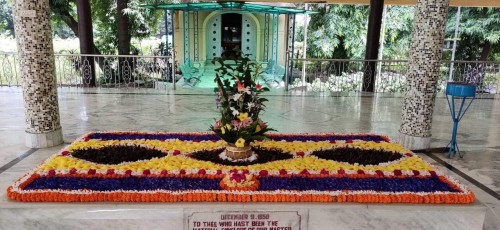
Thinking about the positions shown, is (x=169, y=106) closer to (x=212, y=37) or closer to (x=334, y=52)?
(x=212, y=37)

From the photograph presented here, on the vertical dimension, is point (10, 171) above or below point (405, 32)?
below

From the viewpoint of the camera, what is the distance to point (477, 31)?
1391 cm

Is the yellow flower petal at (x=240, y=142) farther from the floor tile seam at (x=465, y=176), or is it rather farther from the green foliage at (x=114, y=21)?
the green foliage at (x=114, y=21)

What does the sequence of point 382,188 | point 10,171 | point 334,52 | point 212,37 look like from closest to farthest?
point 382,188
point 10,171
point 212,37
point 334,52

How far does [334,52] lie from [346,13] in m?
1.70

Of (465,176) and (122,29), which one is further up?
(122,29)

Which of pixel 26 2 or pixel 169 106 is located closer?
pixel 26 2

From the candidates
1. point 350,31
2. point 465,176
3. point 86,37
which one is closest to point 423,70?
point 465,176

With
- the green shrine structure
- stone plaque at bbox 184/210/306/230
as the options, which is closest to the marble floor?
stone plaque at bbox 184/210/306/230

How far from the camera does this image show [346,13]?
15.2 metres

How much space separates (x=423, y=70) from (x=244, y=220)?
2850 mm

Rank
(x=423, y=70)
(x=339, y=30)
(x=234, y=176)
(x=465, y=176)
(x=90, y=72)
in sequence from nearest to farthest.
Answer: (x=234, y=176), (x=465, y=176), (x=423, y=70), (x=90, y=72), (x=339, y=30)

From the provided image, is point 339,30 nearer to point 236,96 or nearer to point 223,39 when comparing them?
point 223,39

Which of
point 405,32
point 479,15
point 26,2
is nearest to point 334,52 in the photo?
point 405,32
